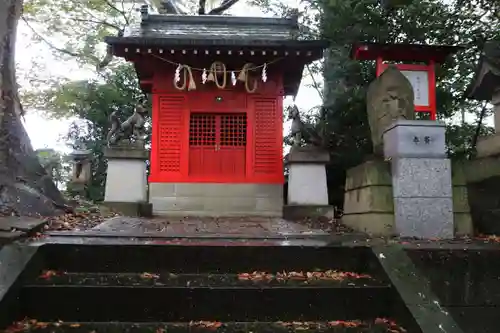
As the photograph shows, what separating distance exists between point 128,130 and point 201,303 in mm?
7196

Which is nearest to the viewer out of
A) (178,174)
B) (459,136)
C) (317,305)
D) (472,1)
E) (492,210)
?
(317,305)

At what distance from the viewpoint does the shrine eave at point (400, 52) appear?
7.14 metres

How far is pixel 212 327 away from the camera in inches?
137

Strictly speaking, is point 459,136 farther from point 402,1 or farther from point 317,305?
point 317,305

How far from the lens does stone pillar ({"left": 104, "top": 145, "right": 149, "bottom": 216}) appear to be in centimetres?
971

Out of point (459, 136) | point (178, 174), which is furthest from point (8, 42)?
point (459, 136)

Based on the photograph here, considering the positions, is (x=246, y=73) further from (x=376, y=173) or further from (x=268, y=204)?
(x=376, y=173)

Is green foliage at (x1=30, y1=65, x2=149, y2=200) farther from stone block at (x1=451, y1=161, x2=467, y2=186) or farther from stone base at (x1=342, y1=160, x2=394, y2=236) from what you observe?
stone block at (x1=451, y1=161, x2=467, y2=186)

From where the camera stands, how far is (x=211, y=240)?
198 inches

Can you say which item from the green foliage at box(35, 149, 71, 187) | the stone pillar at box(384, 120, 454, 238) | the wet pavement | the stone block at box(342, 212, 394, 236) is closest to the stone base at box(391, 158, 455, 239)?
the stone pillar at box(384, 120, 454, 238)

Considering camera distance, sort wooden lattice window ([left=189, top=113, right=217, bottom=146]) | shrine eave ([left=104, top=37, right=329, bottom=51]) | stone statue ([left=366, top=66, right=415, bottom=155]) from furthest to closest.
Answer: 1. wooden lattice window ([left=189, top=113, right=217, bottom=146])
2. shrine eave ([left=104, top=37, right=329, bottom=51])
3. stone statue ([left=366, top=66, right=415, bottom=155])

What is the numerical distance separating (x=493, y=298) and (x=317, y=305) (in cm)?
178

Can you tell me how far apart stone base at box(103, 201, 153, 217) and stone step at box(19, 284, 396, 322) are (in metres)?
A: 6.05

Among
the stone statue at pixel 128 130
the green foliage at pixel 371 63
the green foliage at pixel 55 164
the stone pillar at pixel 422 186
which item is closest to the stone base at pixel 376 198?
the stone pillar at pixel 422 186
